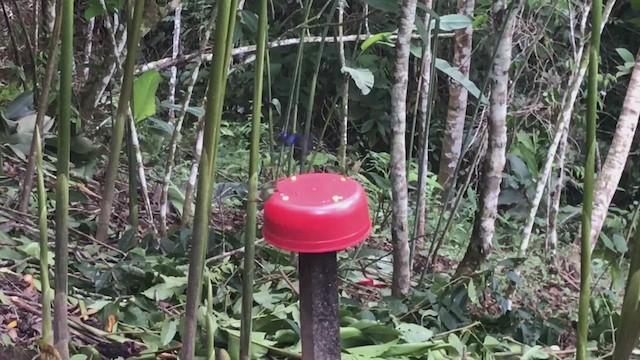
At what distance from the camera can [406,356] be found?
1.06m

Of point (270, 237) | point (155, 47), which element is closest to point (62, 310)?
point (270, 237)

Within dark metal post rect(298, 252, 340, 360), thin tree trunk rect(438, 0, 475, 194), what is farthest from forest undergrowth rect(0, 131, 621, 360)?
thin tree trunk rect(438, 0, 475, 194)

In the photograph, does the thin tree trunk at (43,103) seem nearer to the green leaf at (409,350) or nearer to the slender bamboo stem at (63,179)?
the slender bamboo stem at (63,179)

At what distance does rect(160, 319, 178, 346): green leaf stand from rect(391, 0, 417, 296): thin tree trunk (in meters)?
0.50

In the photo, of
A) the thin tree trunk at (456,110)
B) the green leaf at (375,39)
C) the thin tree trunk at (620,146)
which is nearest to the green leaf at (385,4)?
the green leaf at (375,39)

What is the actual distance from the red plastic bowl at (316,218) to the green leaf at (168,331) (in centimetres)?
32

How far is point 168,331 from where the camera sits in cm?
100

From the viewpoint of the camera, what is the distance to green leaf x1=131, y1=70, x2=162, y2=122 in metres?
1.42

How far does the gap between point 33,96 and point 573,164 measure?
8.18 ft

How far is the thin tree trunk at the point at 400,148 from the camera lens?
4.16 ft

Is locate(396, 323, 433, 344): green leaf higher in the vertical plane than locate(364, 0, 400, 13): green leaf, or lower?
lower

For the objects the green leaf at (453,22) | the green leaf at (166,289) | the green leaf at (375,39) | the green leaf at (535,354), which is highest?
the green leaf at (453,22)

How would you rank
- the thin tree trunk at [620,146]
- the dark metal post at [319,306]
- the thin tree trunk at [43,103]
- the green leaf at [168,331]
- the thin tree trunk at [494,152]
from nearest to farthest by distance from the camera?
the dark metal post at [319,306], the green leaf at [168,331], the thin tree trunk at [43,103], the thin tree trunk at [494,152], the thin tree trunk at [620,146]

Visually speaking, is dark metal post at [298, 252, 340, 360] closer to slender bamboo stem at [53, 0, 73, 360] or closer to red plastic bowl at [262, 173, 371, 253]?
red plastic bowl at [262, 173, 371, 253]
